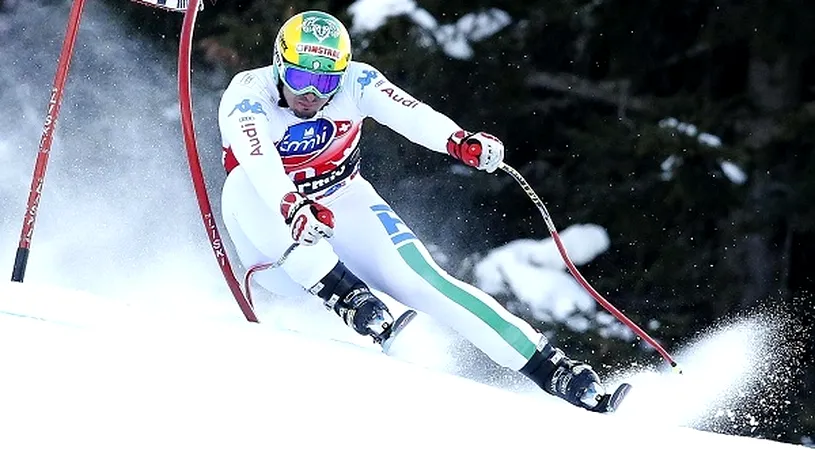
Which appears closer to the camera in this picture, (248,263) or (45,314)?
(45,314)

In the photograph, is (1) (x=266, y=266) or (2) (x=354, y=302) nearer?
(2) (x=354, y=302)

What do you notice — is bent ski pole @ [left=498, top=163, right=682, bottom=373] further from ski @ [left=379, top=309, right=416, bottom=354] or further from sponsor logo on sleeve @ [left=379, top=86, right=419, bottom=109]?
ski @ [left=379, top=309, right=416, bottom=354]

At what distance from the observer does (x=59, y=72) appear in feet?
17.8

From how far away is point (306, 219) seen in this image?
14.8 ft

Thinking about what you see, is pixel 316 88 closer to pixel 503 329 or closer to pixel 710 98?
pixel 503 329

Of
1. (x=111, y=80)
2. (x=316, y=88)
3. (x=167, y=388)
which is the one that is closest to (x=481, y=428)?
(x=167, y=388)

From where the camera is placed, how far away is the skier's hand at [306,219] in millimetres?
4520

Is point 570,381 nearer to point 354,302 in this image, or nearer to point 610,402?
point 610,402

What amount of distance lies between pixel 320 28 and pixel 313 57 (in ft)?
0.39

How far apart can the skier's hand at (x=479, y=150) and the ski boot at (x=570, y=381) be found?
60 centimetres

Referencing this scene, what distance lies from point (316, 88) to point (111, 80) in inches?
244

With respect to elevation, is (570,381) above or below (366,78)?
below

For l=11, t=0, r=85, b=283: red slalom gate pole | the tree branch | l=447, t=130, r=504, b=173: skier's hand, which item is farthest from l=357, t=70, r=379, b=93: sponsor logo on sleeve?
the tree branch

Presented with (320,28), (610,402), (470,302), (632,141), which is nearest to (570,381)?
(610,402)
